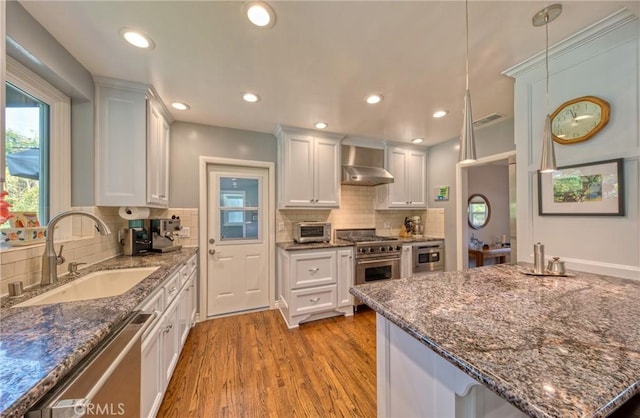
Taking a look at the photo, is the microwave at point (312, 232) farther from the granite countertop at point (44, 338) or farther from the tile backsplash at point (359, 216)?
the granite countertop at point (44, 338)

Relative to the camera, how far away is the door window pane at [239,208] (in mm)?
3037

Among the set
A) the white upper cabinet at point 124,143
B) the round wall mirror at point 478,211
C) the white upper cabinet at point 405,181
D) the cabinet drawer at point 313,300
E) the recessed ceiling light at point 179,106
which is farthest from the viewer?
the round wall mirror at point 478,211

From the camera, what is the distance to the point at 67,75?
1.57 metres

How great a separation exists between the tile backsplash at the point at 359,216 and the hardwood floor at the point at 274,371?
1.25m

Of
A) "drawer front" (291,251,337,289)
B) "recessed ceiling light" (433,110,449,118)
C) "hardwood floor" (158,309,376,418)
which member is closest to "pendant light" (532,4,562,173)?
"recessed ceiling light" (433,110,449,118)

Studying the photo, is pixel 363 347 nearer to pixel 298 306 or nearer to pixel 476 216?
pixel 298 306

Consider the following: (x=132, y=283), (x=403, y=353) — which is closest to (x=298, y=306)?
(x=132, y=283)

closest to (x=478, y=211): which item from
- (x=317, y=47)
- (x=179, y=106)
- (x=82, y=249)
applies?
(x=317, y=47)

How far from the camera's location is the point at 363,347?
7.55ft

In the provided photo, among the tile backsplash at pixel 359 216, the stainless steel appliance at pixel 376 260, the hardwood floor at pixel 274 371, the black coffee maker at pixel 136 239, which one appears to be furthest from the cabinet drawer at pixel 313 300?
the black coffee maker at pixel 136 239

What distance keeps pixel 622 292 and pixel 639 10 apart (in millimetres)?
1431

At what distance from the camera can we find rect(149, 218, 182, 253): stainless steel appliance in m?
2.35

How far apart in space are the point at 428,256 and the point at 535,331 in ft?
9.50

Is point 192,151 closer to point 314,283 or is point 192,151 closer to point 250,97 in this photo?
point 250,97
